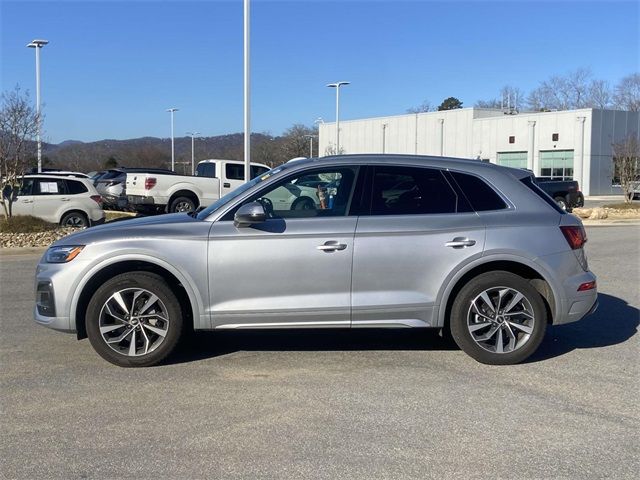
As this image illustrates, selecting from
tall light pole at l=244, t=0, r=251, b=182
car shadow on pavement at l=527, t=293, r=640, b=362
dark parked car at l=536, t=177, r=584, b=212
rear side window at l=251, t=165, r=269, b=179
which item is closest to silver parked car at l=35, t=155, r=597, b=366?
car shadow on pavement at l=527, t=293, r=640, b=362

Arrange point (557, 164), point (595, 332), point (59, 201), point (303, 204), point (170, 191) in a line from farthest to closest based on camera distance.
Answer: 1. point (557, 164)
2. point (170, 191)
3. point (59, 201)
4. point (595, 332)
5. point (303, 204)

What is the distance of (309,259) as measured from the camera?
5.46 m

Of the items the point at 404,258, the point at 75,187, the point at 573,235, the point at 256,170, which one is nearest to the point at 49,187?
the point at 75,187

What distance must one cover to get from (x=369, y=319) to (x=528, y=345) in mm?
1423

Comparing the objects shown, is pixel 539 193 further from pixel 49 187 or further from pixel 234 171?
pixel 234 171

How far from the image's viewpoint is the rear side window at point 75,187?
16.6 m

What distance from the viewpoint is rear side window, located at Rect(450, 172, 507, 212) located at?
5.77 meters

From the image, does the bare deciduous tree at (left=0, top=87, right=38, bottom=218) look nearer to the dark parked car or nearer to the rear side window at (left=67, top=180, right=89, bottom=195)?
the rear side window at (left=67, top=180, right=89, bottom=195)

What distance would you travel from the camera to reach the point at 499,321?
18.5ft

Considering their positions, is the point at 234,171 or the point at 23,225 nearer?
the point at 23,225

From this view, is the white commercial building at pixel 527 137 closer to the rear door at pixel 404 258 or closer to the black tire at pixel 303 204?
the rear door at pixel 404 258

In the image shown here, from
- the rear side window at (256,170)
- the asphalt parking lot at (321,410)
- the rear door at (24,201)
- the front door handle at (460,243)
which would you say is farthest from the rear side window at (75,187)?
the front door handle at (460,243)

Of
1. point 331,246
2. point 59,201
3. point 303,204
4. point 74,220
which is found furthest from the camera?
point 74,220

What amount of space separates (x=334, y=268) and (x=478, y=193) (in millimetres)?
1501
